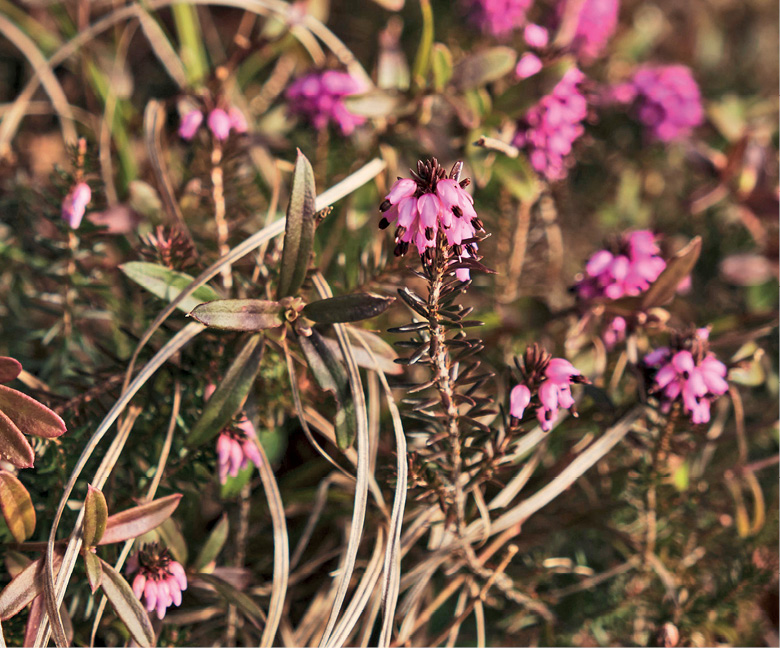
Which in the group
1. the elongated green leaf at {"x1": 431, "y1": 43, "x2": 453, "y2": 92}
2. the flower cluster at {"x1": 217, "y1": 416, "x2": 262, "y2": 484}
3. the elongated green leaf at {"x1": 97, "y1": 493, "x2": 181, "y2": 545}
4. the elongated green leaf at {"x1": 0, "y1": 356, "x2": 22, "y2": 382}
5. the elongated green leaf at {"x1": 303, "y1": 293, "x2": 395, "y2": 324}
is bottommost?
the elongated green leaf at {"x1": 97, "y1": 493, "x2": 181, "y2": 545}

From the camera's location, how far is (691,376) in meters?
1.19

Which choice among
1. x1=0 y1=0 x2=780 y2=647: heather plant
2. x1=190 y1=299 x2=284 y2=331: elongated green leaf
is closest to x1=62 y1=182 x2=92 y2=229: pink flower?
x1=0 y1=0 x2=780 y2=647: heather plant

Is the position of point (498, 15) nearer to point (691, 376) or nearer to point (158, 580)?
point (691, 376)

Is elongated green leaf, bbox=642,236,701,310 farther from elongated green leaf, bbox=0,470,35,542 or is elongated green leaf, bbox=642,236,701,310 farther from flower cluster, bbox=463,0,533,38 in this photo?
elongated green leaf, bbox=0,470,35,542

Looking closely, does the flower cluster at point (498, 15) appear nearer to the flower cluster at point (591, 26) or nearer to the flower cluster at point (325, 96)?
the flower cluster at point (591, 26)

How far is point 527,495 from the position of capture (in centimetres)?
146

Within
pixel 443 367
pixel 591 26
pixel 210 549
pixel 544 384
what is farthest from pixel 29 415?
pixel 591 26

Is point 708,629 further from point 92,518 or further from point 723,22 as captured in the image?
point 723,22

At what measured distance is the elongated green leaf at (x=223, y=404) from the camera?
43.6 inches

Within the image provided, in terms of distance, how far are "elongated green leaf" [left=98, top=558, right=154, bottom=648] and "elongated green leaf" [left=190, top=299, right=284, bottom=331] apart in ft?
1.49

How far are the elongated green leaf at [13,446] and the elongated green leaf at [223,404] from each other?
248mm

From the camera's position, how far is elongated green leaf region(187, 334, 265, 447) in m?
1.11

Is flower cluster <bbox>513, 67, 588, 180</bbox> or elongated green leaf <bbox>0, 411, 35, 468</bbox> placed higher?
flower cluster <bbox>513, 67, 588, 180</bbox>

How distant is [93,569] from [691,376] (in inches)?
43.0
